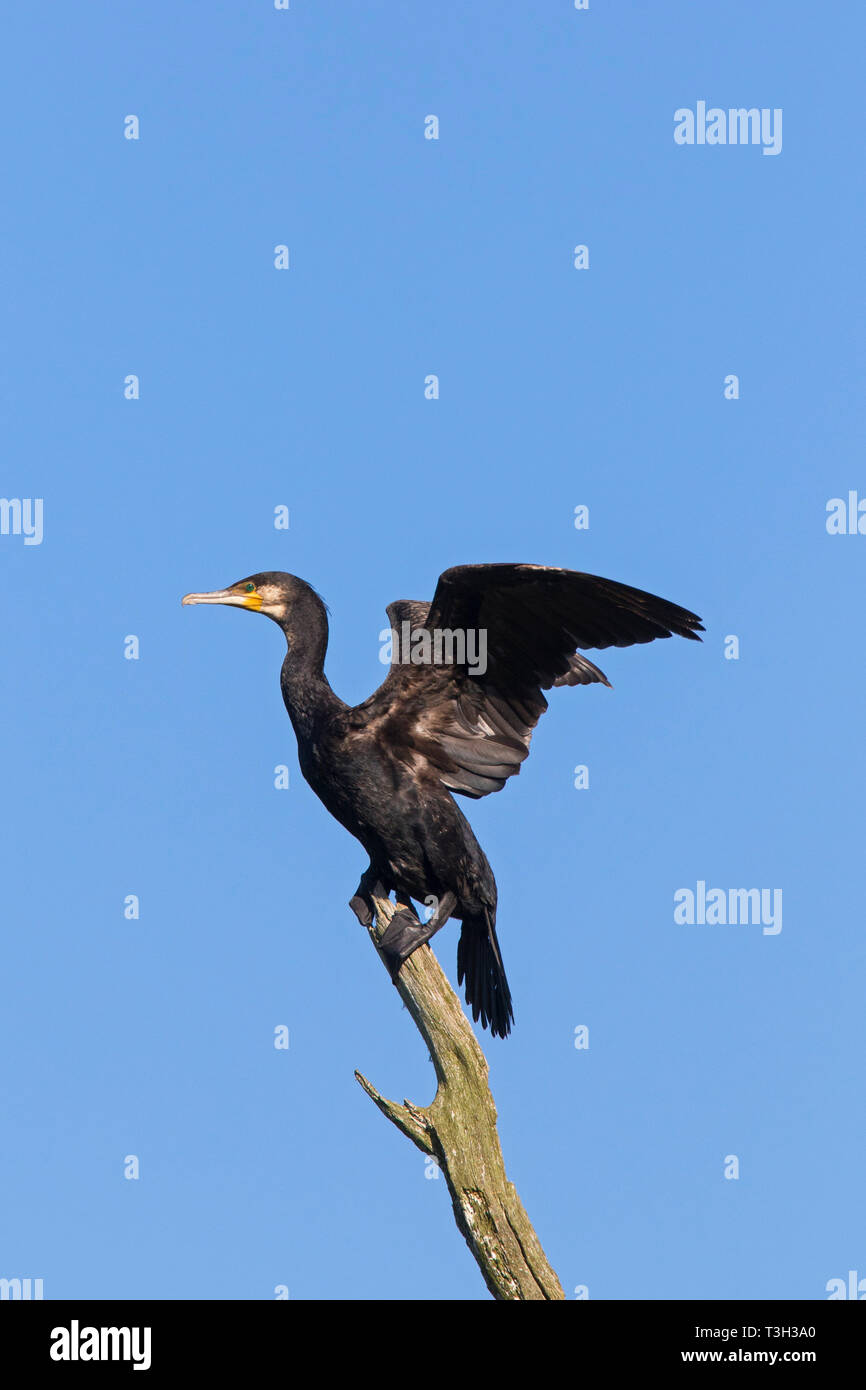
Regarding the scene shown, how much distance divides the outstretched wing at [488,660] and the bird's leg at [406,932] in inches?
28.4

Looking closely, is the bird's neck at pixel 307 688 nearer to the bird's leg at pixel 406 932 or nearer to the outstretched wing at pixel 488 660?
the outstretched wing at pixel 488 660

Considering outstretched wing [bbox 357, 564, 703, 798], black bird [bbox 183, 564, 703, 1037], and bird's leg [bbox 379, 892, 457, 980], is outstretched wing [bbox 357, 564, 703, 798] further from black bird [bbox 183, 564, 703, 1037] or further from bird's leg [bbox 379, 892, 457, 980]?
bird's leg [bbox 379, 892, 457, 980]

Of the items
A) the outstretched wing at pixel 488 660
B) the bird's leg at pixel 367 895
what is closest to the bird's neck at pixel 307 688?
the outstretched wing at pixel 488 660

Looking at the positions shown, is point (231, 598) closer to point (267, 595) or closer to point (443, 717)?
point (267, 595)

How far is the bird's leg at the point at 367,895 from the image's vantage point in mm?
9039

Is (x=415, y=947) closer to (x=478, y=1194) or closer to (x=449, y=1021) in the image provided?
(x=449, y=1021)

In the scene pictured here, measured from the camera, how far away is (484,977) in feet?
30.7

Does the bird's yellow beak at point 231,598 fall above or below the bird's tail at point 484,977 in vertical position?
above

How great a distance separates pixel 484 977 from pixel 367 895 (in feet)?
2.98

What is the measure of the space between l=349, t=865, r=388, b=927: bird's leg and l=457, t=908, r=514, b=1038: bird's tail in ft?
1.87

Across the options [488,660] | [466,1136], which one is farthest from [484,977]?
[488,660]

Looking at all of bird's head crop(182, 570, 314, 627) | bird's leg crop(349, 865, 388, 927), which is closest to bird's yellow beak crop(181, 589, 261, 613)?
bird's head crop(182, 570, 314, 627)
